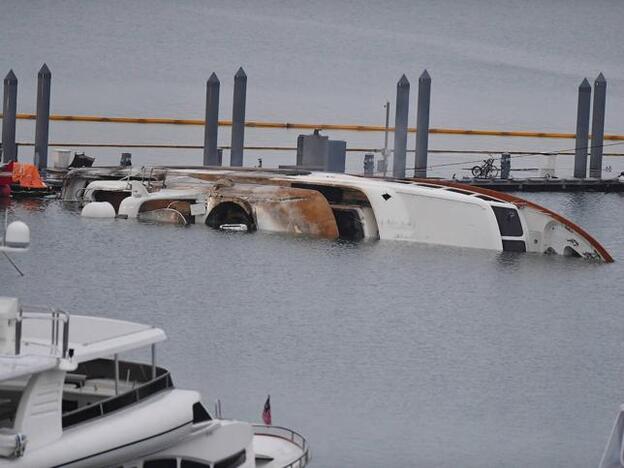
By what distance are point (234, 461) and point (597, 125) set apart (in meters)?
49.0

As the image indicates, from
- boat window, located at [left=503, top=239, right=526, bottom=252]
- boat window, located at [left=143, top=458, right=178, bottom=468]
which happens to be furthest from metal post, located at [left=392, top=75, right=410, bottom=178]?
boat window, located at [left=143, top=458, right=178, bottom=468]

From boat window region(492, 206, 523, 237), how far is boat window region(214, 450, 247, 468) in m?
22.9

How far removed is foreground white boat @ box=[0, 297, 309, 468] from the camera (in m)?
15.8

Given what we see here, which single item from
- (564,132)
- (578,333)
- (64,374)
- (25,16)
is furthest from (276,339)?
(25,16)

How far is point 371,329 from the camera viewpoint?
30641mm

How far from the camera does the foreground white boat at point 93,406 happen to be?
15.8 metres

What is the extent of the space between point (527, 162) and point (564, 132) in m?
27.7

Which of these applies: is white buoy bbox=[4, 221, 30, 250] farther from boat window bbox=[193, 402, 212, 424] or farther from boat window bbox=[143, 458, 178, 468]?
boat window bbox=[143, 458, 178, 468]

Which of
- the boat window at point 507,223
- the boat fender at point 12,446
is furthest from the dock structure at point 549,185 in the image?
the boat fender at point 12,446

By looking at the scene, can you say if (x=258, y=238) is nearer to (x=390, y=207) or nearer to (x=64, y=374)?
(x=390, y=207)

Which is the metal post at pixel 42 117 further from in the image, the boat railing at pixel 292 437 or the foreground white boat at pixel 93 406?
the foreground white boat at pixel 93 406

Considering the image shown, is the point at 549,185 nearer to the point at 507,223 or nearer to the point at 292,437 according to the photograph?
the point at 507,223

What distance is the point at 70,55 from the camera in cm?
13362

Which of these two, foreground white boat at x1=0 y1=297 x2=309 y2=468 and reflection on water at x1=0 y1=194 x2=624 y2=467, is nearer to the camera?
foreground white boat at x1=0 y1=297 x2=309 y2=468
